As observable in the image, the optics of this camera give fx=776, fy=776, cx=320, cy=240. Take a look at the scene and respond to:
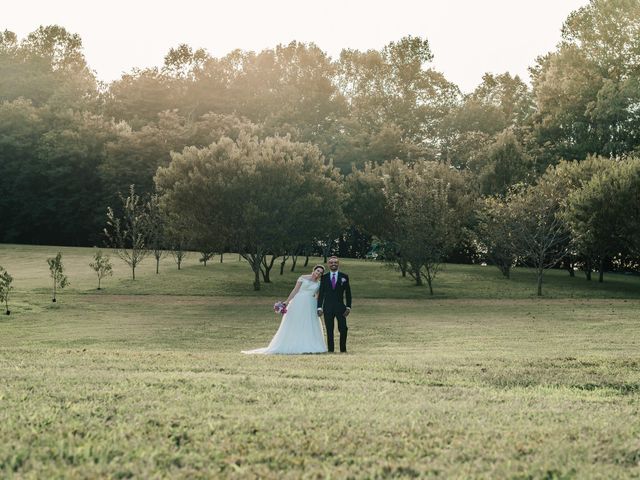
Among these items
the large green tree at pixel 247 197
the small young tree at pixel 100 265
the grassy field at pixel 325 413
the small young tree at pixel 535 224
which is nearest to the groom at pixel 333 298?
the grassy field at pixel 325 413

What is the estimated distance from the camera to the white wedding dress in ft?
62.3

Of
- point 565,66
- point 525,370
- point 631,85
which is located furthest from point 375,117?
point 525,370

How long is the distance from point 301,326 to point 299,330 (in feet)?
0.36

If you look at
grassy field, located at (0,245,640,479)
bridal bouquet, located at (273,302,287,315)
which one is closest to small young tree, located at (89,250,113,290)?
grassy field, located at (0,245,640,479)

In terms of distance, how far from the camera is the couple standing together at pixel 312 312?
19047 mm

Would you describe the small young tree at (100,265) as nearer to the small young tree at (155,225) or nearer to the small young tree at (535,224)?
the small young tree at (155,225)

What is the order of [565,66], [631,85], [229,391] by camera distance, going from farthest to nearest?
[565,66] < [631,85] < [229,391]

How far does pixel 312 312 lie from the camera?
19359 millimetres

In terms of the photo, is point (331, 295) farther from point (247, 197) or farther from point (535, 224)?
point (535, 224)

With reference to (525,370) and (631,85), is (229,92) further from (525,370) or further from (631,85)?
(525,370)

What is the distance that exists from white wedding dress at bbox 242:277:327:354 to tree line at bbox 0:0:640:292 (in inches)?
1022

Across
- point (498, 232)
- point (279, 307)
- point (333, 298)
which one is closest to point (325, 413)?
point (279, 307)

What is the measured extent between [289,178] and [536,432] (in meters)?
39.2

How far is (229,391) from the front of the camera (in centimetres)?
1019
